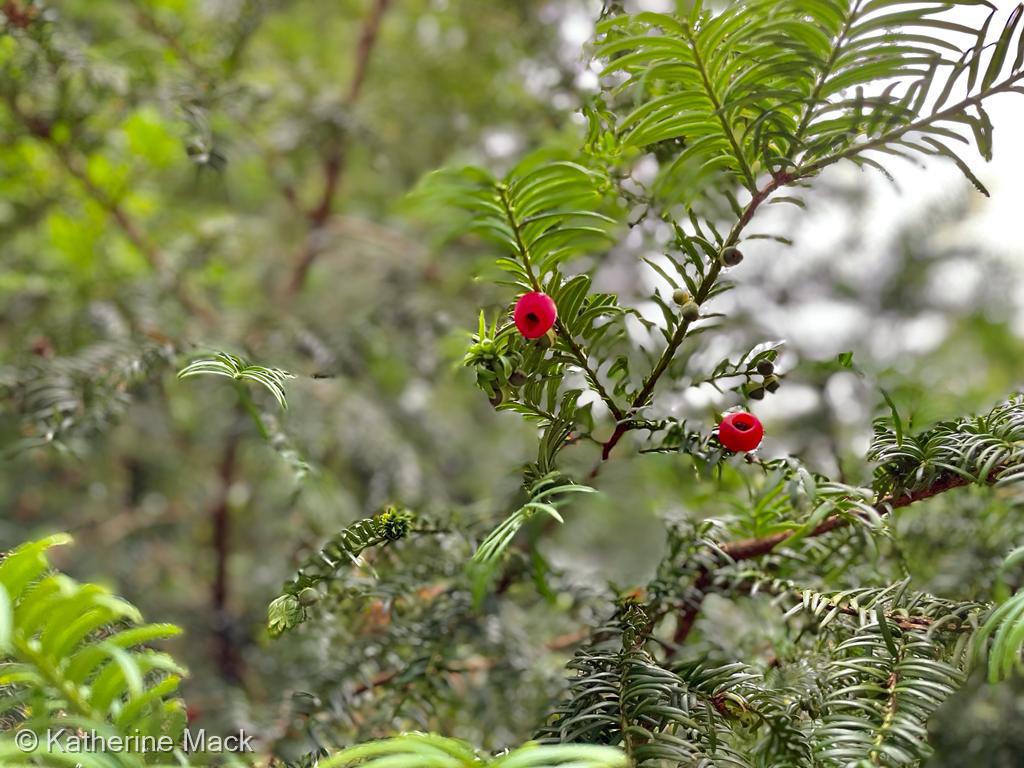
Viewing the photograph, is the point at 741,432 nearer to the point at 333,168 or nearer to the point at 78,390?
the point at 78,390

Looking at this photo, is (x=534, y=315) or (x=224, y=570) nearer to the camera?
(x=534, y=315)

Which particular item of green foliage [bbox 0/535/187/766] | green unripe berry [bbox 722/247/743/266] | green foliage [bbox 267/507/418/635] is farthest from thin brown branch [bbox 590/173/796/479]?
green foliage [bbox 0/535/187/766]

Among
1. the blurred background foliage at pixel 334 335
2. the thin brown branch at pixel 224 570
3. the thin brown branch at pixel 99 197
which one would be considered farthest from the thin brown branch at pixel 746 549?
the thin brown branch at pixel 99 197

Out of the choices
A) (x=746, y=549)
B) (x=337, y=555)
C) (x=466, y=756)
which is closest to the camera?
(x=466, y=756)

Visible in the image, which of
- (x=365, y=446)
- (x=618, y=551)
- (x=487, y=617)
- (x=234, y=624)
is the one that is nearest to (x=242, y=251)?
(x=365, y=446)

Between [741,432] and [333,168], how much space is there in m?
0.90

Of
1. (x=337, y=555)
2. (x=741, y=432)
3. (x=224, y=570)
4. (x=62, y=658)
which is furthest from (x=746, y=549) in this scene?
(x=224, y=570)

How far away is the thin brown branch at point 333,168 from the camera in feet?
3.66

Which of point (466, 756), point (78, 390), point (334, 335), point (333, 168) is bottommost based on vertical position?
point (466, 756)

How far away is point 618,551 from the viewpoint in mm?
1055

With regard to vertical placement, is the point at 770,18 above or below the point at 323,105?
below

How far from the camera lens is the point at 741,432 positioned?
37cm

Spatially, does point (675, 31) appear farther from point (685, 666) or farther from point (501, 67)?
point (501, 67)

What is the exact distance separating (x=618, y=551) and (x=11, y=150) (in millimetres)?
892
